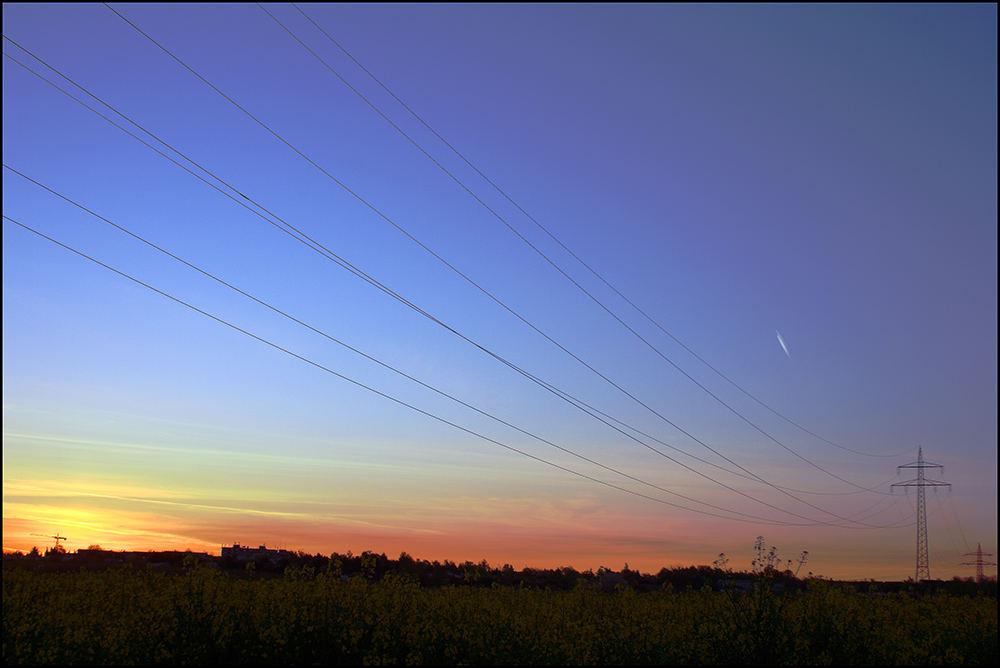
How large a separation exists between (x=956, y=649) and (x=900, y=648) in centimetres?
298

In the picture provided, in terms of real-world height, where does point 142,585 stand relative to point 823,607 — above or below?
below

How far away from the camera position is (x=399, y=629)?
62.5 ft

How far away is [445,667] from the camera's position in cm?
1800

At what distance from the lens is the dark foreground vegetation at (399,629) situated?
1778 cm

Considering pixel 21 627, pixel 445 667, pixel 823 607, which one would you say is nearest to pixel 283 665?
pixel 445 667

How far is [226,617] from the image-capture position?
61.5 ft

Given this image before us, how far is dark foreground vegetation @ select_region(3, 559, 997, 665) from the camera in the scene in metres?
17.8

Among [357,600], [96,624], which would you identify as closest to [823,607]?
[357,600]

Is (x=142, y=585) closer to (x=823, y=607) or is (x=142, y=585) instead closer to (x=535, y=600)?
(x=535, y=600)

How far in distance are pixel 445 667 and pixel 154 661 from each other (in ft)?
22.1

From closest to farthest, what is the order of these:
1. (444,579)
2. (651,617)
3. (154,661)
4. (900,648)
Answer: (154,661) → (900,648) → (651,617) → (444,579)

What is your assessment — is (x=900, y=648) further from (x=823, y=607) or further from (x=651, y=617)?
(x=651, y=617)

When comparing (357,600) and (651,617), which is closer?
(357,600)

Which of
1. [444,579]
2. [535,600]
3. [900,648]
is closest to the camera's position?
[900,648]
